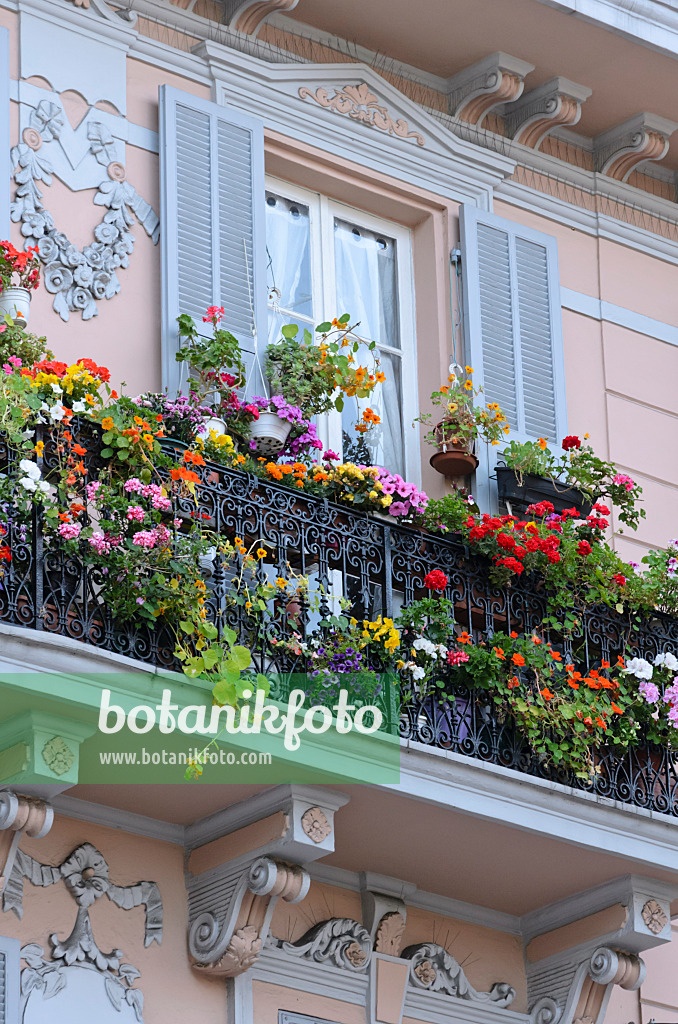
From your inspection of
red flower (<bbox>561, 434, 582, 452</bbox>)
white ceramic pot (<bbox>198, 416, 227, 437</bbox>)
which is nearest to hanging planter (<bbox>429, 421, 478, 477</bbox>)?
red flower (<bbox>561, 434, 582, 452</bbox>)

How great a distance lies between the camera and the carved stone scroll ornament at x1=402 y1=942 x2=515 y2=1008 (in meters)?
8.36

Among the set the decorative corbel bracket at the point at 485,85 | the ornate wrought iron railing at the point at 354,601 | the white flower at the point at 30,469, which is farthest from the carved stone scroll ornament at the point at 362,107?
the white flower at the point at 30,469

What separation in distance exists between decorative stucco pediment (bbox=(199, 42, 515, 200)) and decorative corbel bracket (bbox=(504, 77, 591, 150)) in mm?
265

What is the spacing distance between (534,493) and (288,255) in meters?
1.69

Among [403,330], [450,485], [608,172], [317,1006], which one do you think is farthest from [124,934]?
[608,172]

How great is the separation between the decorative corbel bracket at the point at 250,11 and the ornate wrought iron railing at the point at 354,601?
9.18ft

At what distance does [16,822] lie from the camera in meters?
7.14

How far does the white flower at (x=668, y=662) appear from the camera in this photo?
8.52 meters

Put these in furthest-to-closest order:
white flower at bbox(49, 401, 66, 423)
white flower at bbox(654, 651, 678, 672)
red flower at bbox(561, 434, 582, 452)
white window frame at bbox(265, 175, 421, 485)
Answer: white window frame at bbox(265, 175, 421, 485) → red flower at bbox(561, 434, 582, 452) → white flower at bbox(654, 651, 678, 672) → white flower at bbox(49, 401, 66, 423)

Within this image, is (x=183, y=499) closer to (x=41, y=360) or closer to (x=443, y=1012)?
(x=41, y=360)

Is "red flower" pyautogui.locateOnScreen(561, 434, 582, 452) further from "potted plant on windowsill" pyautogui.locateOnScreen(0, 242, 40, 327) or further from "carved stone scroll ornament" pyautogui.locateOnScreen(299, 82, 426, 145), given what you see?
"potted plant on windowsill" pyautogui.locateOnScreen(0, 242, 40, 327)

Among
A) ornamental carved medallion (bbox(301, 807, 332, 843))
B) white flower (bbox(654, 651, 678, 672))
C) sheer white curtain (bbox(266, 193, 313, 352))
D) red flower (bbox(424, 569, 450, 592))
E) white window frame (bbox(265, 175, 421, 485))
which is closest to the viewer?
ornamental carved medallion (bbox(301, 807, 332, 843))

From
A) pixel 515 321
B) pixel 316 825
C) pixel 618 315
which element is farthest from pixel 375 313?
pixel 316 825

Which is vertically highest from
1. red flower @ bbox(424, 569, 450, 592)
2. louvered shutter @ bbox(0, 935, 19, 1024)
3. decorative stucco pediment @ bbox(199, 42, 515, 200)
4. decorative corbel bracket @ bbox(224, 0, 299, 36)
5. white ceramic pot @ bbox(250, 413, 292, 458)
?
decorative corbel bracket @ bbox(224, 0, 299, 36)
